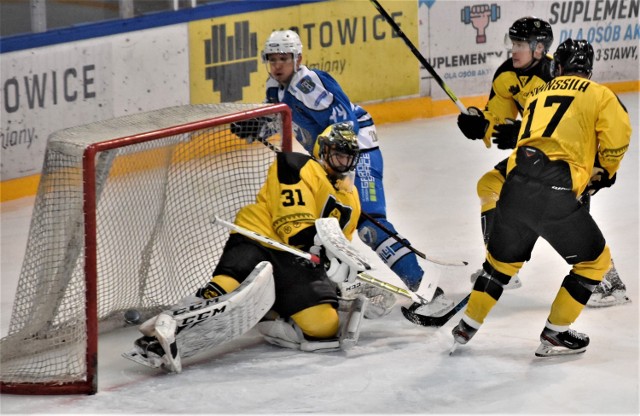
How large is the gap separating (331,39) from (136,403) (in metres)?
4.62

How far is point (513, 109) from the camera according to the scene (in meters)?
5.72

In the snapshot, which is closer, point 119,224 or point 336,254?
point 336,254

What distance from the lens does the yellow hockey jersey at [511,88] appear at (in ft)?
18.4

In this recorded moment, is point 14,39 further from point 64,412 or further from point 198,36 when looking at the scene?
point 64,412

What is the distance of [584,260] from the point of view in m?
4.65

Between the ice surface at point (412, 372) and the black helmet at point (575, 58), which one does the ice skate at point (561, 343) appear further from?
the black helmet at point (575, 58)

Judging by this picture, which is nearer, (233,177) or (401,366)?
(401,366)

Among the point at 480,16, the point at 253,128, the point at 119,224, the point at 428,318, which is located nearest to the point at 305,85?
the point at 253,128

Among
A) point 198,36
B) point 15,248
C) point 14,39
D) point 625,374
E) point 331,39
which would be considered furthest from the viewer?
point 331,39

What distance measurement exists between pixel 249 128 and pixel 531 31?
4.04 ft

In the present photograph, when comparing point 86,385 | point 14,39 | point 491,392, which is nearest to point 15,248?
point 14,39

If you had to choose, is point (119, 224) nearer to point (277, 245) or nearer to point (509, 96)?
point (277, 245)

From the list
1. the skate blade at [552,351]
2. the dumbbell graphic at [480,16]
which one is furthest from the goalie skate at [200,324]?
the dumbbell graphic at [480,16]

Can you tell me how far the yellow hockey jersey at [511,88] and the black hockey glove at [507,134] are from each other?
13 cm
